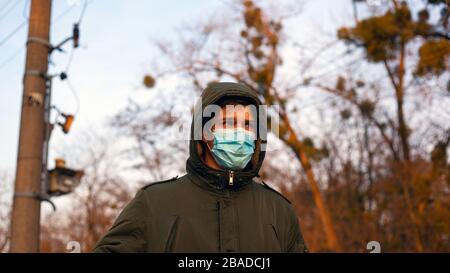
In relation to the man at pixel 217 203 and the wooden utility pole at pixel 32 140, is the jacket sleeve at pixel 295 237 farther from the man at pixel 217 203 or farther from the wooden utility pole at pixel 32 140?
the wooden utility pole at pixel 32 140

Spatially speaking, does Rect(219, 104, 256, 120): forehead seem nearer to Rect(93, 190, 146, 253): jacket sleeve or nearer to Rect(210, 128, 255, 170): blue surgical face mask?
Rect(210, 128, 255, 170): blue surgical face mask

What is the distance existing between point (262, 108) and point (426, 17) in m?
11.4

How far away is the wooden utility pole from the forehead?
4379 millimetres

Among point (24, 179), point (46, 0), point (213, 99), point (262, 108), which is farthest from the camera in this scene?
point (46, 0)

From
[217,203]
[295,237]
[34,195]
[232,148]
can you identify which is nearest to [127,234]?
[217,203]

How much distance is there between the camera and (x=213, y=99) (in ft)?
8.36

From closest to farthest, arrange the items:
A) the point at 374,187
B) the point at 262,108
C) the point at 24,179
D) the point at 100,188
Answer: the point at 262,108 → the point at 24,179 → the point at 374,187 → the point at 100,188

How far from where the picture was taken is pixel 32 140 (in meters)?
6.43

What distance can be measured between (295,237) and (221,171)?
0.46 m

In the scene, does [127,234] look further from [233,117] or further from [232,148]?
[233,117]

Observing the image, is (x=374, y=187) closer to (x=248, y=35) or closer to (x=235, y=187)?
(x=248, y=35)

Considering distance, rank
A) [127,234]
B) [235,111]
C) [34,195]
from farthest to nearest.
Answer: [34,195]
[235,111]
[127,234]

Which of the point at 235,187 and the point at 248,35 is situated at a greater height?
the point at 248,35
